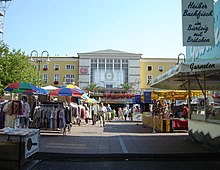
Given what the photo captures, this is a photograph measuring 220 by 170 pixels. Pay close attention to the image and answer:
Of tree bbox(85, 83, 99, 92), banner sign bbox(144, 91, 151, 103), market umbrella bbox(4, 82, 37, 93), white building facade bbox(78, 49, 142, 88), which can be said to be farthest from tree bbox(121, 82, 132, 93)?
market umbrella bbox(4, 82, 37, 93)

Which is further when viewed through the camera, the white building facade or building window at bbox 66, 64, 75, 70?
building window at bbox 66, 64, 75, 70

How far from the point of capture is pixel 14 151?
6234mm

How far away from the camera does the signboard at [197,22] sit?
28.3 ft

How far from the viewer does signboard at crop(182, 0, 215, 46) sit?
28.3 ft

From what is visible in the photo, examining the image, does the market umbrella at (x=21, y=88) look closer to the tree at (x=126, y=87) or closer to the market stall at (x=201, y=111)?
the market stall at (x=201, y=111)

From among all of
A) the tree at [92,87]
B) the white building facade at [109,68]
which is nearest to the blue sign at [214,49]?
the tree at [92,87]

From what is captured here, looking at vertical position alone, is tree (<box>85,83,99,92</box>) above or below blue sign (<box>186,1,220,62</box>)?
above

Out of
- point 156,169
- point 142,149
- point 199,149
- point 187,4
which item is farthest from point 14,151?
point 187,4

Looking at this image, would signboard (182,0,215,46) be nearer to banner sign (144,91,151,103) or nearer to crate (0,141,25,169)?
crate (0,141,25,169)

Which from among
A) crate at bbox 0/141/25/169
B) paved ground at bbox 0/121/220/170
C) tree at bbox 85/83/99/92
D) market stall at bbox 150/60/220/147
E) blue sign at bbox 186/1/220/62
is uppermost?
tree at bbox 85/83/99/92

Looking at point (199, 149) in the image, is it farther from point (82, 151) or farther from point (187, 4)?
point (187, 4)

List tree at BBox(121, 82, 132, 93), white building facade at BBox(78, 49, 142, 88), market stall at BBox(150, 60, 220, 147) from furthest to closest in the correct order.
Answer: white building facade at BBox(78, 49, 142, 88), tree at BBox(121, 82, 132, 93), market stall at BBox(150, 60, 220, 147)

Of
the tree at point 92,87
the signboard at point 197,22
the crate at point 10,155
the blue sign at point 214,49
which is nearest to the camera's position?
the crate at point 10,155

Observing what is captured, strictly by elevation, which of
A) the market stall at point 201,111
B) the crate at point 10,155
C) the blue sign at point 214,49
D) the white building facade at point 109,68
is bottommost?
the crate at point 10,155
